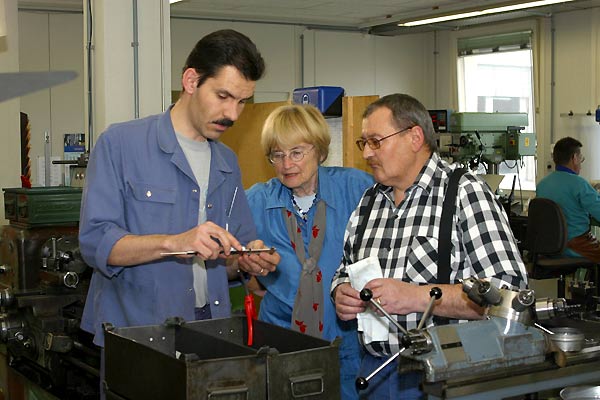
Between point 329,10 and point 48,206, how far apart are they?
5.25 meters

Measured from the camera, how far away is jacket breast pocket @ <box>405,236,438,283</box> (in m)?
1.99

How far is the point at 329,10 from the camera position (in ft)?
26.3

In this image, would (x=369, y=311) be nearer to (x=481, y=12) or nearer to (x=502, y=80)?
(x=481, y=12)

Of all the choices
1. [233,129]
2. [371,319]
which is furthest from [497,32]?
[371,319]

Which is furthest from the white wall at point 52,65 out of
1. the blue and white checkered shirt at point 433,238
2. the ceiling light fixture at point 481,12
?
the blue and white checkered shirt at point 433,238

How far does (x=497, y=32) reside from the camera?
27.6 feet

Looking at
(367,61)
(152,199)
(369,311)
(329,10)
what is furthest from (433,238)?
(367,61)

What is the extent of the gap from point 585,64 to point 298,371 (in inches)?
268

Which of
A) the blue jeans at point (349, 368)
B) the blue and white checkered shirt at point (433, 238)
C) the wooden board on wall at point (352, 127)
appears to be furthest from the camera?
the wooden board on wall at point (352, 127)

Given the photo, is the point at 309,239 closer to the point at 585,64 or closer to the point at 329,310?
the point at 329,310

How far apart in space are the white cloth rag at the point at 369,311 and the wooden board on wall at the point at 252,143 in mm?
1737

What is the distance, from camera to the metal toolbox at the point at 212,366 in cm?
151

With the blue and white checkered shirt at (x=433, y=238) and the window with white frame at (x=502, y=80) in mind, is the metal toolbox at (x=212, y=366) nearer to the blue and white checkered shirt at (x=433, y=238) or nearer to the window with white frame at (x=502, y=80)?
the blue and white checkered shirt at (x=433, y=238)

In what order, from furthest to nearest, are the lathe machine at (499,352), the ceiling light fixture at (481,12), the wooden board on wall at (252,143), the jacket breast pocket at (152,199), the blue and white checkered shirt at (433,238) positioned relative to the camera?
1. the ceiling light fixture at (481,12)
2. the wooden board on wall at (252,143)
3. the jacket breast pocket at (152,199)
4. the blue and white checkered shirt at (433,238)
5. the lathe machine at (499,352)
